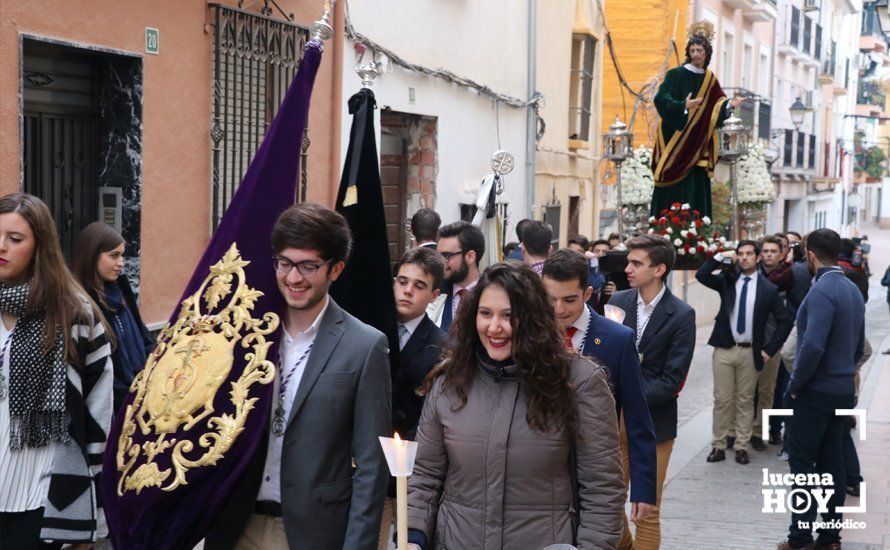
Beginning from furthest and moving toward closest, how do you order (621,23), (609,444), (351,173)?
(621,23) < (351,173) < (609,444)

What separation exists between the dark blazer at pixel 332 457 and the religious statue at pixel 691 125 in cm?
698

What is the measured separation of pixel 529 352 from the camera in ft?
12.9

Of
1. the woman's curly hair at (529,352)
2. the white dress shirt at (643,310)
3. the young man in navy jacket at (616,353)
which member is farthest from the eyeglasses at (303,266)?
the white dress shirt at (643,310)

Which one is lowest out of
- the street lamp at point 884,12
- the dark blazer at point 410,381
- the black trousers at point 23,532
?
the black trousers at point 23,532

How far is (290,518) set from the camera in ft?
12.2

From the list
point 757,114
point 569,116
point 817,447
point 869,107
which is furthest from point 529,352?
point 869,107

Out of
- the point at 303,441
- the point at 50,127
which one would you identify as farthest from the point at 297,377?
the point at 50,127

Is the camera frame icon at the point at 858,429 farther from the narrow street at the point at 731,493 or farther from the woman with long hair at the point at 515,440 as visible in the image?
the woman with long hair at the point at 515,440

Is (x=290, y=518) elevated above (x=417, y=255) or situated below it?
below

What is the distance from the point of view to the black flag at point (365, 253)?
4.71 m

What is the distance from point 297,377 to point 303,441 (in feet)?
0.72

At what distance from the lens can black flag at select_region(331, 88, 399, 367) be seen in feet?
15.4

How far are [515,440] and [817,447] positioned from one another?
4226 mm

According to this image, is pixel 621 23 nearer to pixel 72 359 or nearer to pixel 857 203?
pixel 72 359
